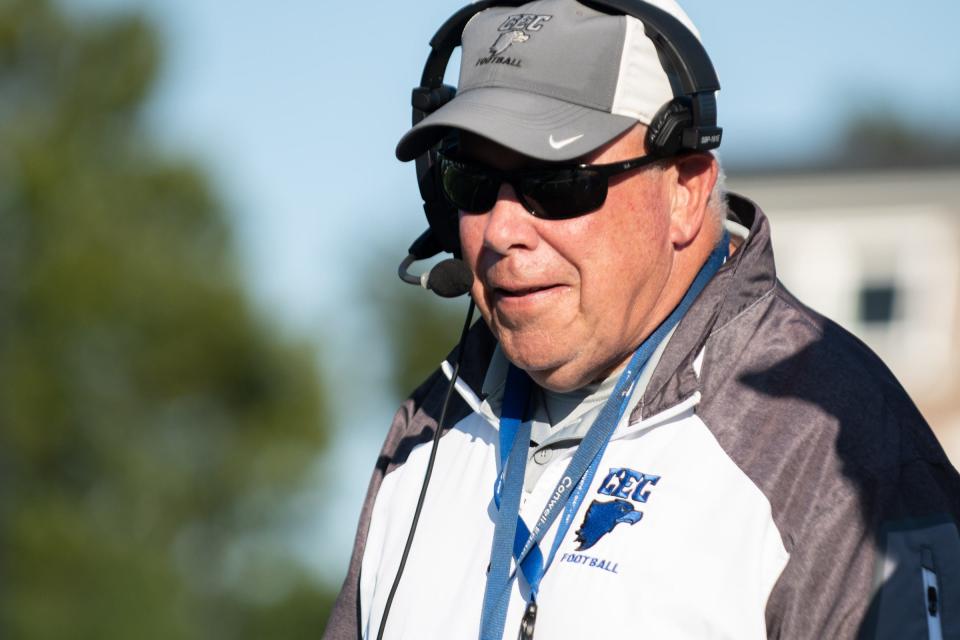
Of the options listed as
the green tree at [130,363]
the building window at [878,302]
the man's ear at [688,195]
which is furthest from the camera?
the green tree at [130,363]

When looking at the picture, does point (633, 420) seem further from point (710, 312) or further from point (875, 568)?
point (875, 568)

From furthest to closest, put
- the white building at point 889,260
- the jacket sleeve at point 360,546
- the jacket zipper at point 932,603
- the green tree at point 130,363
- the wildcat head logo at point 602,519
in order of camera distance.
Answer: the green tree at point 130,363
the white building at point 889,260
the jacket sleeve at point 360,546
the wildcat head logo at point 602,519
the jacket zipper at point 932,603

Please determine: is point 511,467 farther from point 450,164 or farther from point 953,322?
point 953,322

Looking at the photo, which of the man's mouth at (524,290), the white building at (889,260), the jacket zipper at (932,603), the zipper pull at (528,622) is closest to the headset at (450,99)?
the man's mouth at (524,290)

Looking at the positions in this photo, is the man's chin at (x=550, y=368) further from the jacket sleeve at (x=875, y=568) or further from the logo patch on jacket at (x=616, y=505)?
the jacket sleeve at (x=875, y=568)

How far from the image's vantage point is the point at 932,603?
2.45 metres

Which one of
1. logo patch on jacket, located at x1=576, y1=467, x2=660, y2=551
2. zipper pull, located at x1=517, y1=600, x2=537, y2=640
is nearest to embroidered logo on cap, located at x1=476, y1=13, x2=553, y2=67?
logo patch on jacket, located at x1=576, y1=467, x2=660, y2=551

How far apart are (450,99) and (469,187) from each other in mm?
334

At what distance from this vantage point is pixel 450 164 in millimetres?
2908

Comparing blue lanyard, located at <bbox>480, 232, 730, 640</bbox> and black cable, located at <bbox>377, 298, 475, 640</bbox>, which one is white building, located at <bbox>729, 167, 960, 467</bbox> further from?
blue lanyard, located at <bbox>480, 232, 730, 640</bbox>

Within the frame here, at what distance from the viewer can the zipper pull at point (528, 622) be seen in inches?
106

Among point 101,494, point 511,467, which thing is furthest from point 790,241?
point 511,467

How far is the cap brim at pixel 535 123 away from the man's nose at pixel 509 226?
124 millimetres

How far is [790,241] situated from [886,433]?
18.4m
